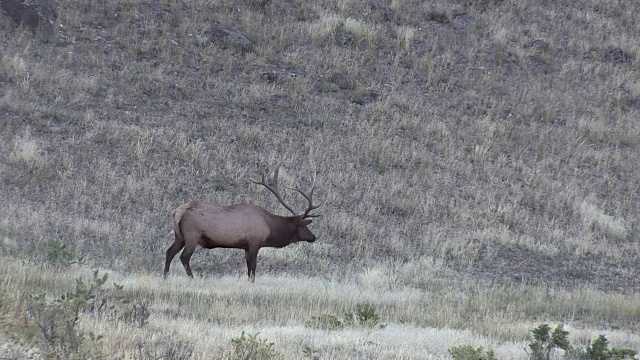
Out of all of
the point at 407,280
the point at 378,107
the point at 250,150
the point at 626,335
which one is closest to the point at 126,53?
the point at 250,150

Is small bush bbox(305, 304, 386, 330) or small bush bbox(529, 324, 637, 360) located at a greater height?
small bush bbox(529, 324, 637, 360)

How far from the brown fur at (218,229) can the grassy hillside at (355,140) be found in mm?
681

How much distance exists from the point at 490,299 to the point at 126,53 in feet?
45.8

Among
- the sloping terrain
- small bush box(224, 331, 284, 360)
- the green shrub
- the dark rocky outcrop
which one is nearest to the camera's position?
the green shrub

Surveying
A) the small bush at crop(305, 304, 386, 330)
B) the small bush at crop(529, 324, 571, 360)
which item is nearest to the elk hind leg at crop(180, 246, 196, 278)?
the small bush at crop(305, 304, 386, 330)

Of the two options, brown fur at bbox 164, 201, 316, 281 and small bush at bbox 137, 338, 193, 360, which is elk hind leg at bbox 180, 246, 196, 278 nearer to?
brown fur at bbox 164, 201, 316, 281

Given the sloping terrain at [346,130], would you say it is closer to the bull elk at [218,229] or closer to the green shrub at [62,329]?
the bull elk at [218,229]

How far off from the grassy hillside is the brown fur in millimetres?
681

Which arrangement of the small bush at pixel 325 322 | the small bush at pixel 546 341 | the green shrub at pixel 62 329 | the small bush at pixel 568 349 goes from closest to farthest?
the green shrub at pixel 62 329 → the small bush at pixel 568 349 → the small bush at pixel 546 341 → the small bush at pixel 325 322

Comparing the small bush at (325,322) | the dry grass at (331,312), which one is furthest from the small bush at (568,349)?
the small bush at (325,322)

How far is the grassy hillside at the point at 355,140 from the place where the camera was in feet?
50.9

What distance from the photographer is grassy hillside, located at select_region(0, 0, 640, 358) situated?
610 inches

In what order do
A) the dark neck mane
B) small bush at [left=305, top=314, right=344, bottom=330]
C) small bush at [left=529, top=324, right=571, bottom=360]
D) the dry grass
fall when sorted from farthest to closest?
the dark neck mane → small bush at [left=305, top=314, right=344, bottom=330] → small bush at [left=529, top=324, right=571, bottom=360] → the dry grass

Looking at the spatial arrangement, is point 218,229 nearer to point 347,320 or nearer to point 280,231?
point 280,231
